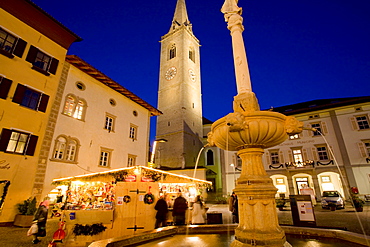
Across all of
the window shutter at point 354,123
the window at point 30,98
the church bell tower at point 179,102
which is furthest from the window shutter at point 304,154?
the window at point 30,98

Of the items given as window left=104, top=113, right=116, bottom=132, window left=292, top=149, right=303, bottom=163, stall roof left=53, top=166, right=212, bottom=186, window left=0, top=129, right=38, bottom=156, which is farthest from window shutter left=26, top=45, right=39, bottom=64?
window left=292, top=149, right=303, bottom=163

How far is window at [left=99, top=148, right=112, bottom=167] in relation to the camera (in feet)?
52.2

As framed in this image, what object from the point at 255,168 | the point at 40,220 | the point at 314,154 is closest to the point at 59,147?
the point at 40,220

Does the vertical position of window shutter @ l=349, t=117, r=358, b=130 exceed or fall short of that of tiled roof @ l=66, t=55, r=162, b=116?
it falls short

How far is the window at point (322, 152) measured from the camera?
2292 centimetres

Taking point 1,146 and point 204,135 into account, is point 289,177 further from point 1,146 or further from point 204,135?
point 1,146

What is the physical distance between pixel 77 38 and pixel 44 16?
243 cm

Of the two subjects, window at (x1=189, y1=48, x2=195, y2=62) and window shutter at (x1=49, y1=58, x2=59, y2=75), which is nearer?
window shutter at (x1=49, y1=58, x2=59, y2=75)

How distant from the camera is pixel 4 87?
1073cm

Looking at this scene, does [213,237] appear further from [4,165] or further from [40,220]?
[4,165]

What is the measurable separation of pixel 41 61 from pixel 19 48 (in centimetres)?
133

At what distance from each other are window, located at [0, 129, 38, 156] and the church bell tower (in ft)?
65.9

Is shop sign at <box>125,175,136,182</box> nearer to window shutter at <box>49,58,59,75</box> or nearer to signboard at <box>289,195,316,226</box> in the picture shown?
signboard at <box>289,195,316,226</box>

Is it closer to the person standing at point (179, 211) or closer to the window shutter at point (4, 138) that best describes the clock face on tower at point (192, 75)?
the window shutter at point (4, 138)
